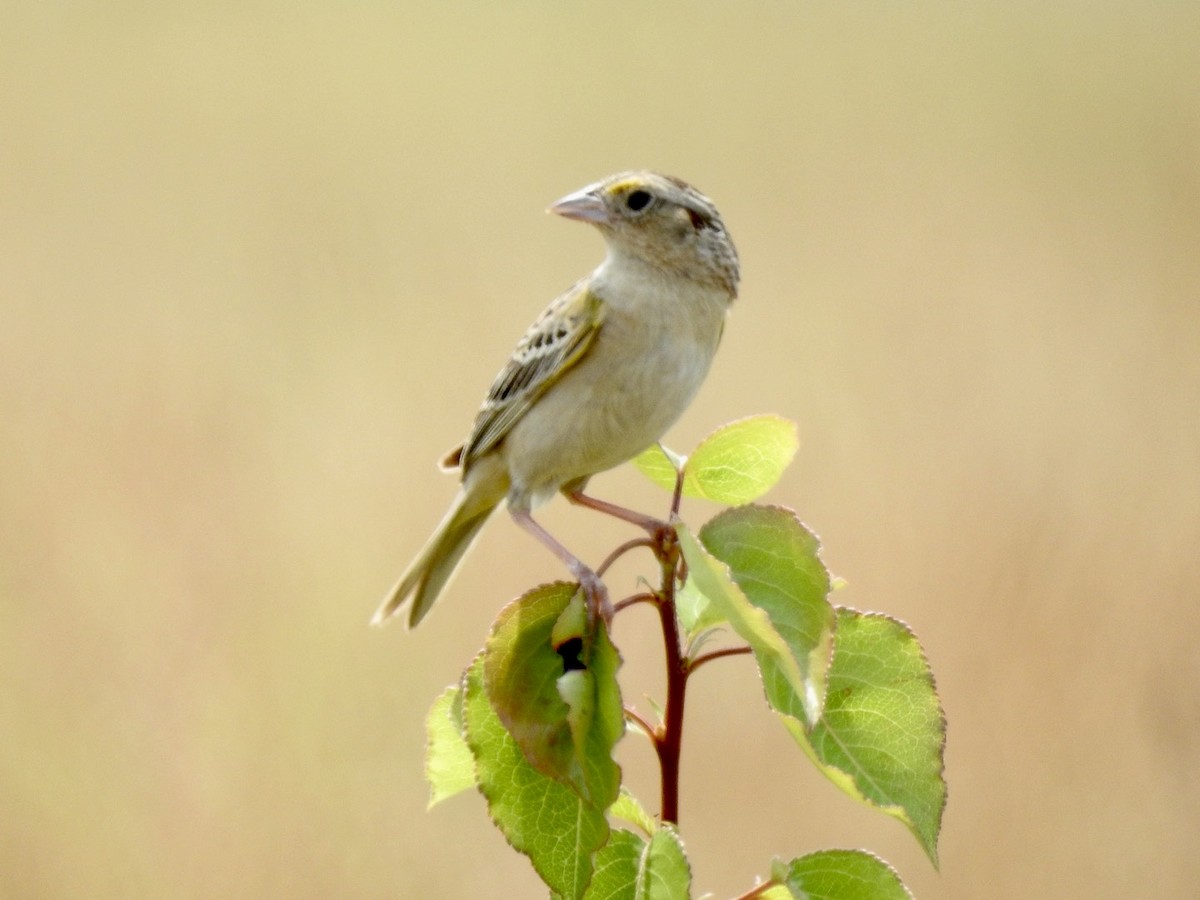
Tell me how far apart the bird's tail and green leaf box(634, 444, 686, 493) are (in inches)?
31.8

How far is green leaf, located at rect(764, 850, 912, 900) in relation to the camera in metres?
1.41

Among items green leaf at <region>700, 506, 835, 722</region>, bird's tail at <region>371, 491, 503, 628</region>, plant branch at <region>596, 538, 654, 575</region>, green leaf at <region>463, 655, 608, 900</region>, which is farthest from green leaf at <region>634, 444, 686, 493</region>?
bird's tail at <region>371, 491, 503, 628</region>

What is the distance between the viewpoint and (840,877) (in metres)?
1.44

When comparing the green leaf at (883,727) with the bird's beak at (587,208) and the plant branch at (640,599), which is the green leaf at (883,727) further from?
the bird's beak at (587,208)

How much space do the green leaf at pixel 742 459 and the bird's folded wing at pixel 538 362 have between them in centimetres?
70

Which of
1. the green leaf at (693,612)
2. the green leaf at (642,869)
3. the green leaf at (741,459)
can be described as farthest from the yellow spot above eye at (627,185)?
the green leaf at (642,869)

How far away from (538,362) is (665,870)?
1.22 m

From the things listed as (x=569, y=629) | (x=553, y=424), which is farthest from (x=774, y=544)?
(x=553, y=424)

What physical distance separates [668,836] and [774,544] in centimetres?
33

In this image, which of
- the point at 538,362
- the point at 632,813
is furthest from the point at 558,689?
the point at 538,362

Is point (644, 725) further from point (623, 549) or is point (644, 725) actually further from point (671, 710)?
point (623, 549)

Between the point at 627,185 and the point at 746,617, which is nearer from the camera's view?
the point at 746,617

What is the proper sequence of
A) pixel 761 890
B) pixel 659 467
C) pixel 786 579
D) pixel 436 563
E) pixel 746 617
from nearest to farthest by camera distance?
pixel 746 617
pixel 786 579
pixel 761 890
pixel 659 467
pixel 436 563

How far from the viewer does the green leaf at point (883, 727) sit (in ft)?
4.52
